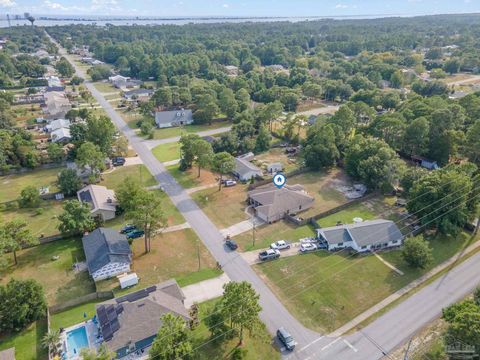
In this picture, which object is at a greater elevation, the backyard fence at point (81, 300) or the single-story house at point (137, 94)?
the single-story house at point (137, 94)

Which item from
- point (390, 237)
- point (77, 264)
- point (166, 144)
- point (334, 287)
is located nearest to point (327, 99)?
point (166, 144)

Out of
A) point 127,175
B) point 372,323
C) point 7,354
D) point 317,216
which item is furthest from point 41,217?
point 372,323

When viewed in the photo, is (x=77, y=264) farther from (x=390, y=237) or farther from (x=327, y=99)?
(x=327, y=99)

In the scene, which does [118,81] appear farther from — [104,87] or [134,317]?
[134,317]

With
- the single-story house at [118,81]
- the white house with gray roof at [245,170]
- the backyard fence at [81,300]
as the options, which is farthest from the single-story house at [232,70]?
the backyard fence at [81,300]

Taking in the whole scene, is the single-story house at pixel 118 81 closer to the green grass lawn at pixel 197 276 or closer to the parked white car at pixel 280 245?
the parked white car at pixel 280 245
